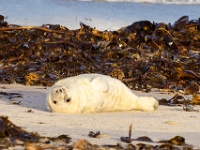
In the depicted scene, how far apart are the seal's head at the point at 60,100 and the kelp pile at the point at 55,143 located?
3.81ft

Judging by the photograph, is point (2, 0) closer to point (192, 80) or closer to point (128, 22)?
point (128, 22)

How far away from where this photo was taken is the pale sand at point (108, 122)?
14.4ft

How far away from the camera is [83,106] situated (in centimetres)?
536

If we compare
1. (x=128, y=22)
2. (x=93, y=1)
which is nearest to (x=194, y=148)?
(x=128, y=22)

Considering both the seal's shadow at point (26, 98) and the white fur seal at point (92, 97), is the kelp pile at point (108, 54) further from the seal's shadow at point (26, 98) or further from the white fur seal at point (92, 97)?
the white fur seal at point (92, 97)

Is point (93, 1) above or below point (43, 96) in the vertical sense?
above

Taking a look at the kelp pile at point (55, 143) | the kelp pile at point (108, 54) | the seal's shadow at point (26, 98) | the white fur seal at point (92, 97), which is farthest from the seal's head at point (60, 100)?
the kelp pile at point (108, 54)

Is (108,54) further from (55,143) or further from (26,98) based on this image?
(55,143)

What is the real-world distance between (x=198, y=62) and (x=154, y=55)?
1.80ft

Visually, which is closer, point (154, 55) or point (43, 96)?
point (43, 96)

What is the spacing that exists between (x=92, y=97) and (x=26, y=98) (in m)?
1.04

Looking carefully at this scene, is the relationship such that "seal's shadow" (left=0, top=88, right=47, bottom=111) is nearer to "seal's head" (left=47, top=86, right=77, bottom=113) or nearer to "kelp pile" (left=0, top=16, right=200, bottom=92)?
"seal's head" (left=47, top=86, right=77, bottom=113)

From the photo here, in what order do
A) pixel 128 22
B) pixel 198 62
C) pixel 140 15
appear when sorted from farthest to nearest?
1. pixel 140 15
2. pixel 128 22
3. pixel 198 62

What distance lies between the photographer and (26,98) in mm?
6223
